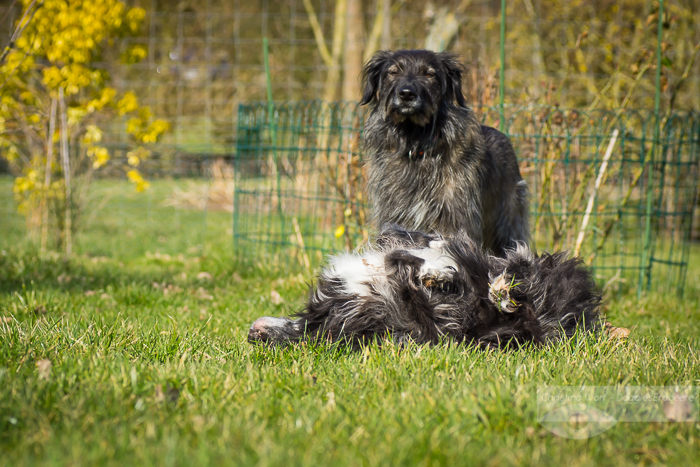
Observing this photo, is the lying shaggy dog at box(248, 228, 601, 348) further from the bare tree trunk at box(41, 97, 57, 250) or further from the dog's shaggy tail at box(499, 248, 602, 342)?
the bare tree trunk at box(41, 97, 57, 250)

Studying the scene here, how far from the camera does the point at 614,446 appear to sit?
173 cm

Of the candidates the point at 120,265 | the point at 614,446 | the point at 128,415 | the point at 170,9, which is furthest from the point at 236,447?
the point at 170,9

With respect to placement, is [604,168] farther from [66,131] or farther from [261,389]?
[66,131]

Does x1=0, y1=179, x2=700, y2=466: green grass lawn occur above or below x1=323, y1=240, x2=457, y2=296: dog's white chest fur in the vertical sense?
below

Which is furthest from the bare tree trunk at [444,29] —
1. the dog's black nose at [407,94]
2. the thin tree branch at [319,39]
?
the thin tree branch at [319,39]

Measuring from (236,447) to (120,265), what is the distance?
200 inches

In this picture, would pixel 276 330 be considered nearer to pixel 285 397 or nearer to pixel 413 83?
pixel 285 397

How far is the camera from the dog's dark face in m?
3.72

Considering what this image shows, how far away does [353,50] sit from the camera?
32.0 feet

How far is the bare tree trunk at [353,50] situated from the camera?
9.45m

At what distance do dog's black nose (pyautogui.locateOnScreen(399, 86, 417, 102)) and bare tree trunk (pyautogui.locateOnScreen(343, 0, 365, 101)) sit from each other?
5.58m

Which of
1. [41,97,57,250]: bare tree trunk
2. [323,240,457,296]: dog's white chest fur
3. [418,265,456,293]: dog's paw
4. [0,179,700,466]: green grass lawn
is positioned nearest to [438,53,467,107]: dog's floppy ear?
[323,240,457,296]: dog's white chest fur

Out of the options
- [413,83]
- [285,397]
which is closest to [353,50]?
[413,83]

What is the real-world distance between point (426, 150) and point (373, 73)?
2.23 feet
